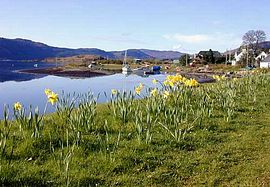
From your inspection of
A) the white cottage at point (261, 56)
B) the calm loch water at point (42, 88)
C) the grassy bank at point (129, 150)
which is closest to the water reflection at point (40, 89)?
the calm loch water at point (42, 88)

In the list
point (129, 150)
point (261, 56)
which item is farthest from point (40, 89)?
point (261, 56)

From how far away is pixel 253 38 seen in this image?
9662 cm

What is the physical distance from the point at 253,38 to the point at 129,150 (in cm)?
9591

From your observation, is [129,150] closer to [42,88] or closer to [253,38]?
[42,88]

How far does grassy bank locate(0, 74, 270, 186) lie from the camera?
5289 mm

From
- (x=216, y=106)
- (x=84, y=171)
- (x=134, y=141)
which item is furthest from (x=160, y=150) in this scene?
(x=216, y=106)

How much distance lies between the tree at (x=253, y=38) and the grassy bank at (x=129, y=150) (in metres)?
90.3

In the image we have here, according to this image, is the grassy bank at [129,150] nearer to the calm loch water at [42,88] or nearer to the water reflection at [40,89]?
the calm loch water at [42,88]

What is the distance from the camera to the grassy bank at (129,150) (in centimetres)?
529

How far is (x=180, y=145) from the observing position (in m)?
7.09

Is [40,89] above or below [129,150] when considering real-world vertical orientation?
below

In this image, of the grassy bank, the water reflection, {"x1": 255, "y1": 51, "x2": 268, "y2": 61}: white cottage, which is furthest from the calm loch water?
{"x1": 255, "y1": 51, "x2": 268, "y2": 61}: white cottage

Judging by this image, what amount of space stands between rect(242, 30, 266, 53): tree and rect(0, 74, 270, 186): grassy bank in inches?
3557

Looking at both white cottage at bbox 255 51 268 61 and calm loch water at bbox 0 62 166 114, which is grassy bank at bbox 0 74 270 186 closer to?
calm loch water at bbox 0 62 166 114
